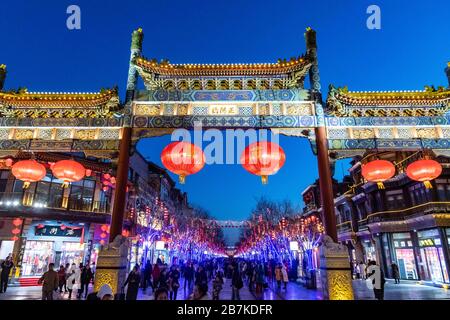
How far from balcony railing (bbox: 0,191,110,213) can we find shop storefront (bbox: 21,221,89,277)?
140cm

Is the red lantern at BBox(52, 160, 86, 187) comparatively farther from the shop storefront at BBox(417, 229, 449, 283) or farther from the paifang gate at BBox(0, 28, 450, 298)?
the shop storefront at BBox(417, 229, 449, 283)

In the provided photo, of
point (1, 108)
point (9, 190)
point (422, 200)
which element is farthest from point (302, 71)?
point (9, 190)

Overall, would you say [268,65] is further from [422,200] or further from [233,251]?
[233,251]

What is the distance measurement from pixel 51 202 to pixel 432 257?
98.6ft

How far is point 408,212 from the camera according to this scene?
24469mm

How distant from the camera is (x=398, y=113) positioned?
401 inches

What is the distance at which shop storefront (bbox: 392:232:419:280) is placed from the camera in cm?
2356

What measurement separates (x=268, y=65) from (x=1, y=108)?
1005 centimetres

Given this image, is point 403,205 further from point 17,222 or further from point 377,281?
point 17,222

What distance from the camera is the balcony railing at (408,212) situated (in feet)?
69.5

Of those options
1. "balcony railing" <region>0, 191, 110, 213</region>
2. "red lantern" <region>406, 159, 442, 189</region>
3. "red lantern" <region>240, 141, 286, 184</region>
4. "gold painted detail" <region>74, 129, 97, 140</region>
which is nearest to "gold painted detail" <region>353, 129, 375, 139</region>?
"red lantern" <region>406, 159, 442, 189</region>

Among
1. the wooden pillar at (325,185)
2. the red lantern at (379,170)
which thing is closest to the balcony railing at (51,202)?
the wooden pillar at (325,185)
